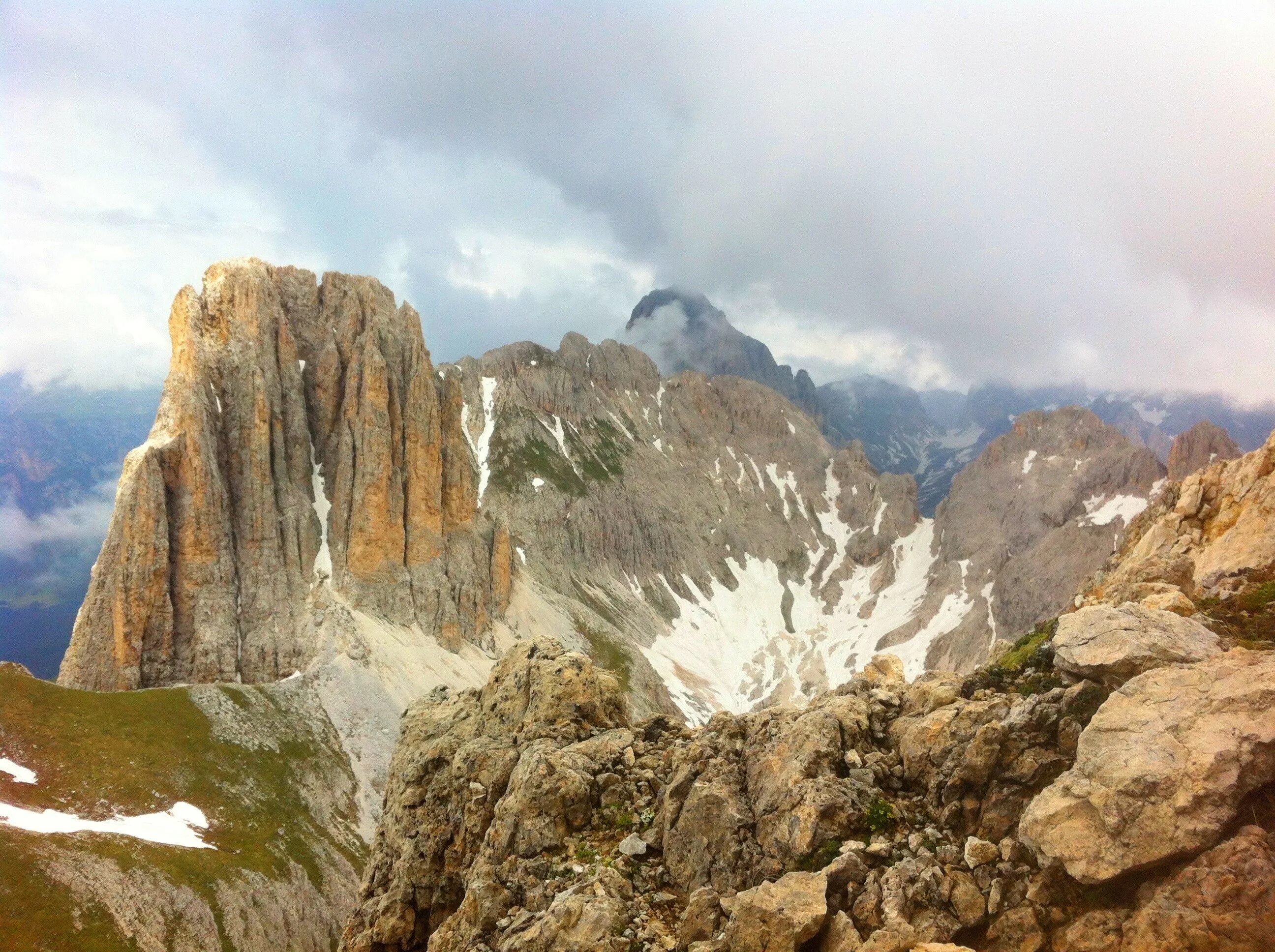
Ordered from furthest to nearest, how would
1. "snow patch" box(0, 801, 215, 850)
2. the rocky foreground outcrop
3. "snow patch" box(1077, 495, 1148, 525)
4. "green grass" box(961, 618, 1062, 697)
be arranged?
"snow patch" box(1077, 495, 1148, 525)
"snow patch" box(0, 801, 215, 850)
"green grass" box(961, 618, 1062, 697)
the rocky foreground outcrop

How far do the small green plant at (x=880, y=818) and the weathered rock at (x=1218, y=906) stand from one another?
15.0 ft

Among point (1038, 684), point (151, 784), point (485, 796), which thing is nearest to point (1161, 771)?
point (1038, 684)

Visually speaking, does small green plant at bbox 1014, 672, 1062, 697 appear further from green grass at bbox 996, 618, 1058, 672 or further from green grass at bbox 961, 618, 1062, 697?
green grass at bbox 996, 618, 1058, 672

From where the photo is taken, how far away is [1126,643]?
12477mm

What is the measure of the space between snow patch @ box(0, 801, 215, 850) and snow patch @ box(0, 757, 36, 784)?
369 cm

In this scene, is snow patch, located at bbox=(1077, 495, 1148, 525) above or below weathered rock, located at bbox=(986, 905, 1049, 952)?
above

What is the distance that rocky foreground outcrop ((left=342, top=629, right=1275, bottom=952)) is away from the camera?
9.40 m

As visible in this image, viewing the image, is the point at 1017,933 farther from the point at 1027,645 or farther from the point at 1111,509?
the point at 1111,509

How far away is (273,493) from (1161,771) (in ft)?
291

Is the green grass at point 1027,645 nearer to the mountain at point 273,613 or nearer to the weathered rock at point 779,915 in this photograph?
the mountain at point 273,613

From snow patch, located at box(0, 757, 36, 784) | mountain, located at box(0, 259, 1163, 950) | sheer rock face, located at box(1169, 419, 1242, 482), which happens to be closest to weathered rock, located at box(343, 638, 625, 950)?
mountain, located at box(0, 259, 1163, 950)

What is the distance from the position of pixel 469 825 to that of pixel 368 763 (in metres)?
57.1

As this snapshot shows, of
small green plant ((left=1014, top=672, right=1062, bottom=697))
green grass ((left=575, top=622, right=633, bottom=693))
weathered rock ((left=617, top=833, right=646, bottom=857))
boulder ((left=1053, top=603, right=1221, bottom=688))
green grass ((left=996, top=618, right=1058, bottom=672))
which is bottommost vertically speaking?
weathered rock ((left=617, top=833, right=646, bottom=857))

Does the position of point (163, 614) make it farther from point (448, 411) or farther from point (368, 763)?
point (448, 411)
